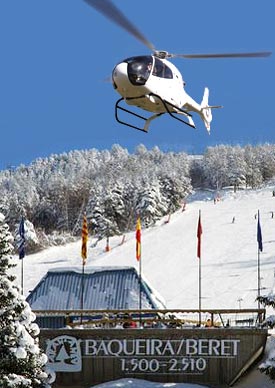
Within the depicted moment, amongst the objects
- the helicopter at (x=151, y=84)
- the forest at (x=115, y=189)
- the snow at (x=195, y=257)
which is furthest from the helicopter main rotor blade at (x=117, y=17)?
the forest at (x=115, y=189)

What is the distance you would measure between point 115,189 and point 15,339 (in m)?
87.0

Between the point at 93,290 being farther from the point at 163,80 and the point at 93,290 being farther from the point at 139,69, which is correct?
the point at 139,69

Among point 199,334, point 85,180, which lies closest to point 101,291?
point 199,334

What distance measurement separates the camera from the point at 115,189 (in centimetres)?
10788

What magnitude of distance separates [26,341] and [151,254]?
50.2 meters

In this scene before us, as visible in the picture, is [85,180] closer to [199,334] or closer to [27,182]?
[27,182]

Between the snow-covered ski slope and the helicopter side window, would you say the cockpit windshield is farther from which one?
the snow-covered ski slope

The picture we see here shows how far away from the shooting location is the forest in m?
99.2

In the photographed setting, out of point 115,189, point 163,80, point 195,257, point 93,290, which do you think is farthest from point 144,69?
point 115,189

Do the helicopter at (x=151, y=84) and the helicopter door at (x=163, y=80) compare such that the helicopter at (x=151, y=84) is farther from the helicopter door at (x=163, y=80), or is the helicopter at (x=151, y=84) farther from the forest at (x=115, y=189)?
the forest at (x=115, y=189)

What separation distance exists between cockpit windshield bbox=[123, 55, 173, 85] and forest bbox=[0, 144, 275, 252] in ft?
225

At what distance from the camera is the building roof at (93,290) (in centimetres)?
3691

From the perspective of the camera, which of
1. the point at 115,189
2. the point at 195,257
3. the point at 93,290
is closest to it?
the point at 93,290

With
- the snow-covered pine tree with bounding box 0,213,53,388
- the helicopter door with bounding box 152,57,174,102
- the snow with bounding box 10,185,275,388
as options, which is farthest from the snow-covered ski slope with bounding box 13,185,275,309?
the helicopter door with bounding box 152,57,174,102
